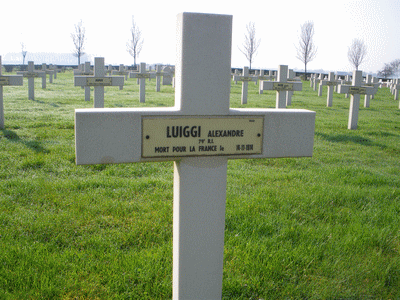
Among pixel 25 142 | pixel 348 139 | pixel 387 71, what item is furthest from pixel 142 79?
pixel 387 71

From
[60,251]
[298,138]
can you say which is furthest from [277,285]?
[60,251]

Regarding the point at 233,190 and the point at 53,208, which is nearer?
the point at 53,208

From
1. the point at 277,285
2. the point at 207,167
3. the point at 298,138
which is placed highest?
the point at 298,138

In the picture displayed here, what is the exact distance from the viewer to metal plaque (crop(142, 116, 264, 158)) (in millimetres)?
1913

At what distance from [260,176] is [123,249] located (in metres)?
2.64

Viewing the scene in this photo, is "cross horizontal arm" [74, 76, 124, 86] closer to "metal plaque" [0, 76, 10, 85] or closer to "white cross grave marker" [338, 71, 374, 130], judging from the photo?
"metal plaque" [0, 76, 10, 85]

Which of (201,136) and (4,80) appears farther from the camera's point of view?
(4,80)

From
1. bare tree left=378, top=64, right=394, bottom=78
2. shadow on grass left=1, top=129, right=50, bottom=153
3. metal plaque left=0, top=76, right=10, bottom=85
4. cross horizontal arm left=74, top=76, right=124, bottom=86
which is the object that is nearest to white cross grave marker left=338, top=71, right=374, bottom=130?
cross horizontal arm left=74, top=76, right=124, bottom=86

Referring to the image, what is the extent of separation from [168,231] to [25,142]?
15.1 feet

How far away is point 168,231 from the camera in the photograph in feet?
11.3

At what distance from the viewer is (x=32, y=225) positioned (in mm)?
3443

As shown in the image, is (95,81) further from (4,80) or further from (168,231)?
(168,231)

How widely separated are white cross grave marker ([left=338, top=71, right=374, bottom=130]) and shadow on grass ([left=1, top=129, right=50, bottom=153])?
7.89 meters

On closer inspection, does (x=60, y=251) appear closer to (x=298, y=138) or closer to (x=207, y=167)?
(x=207, y=167)
